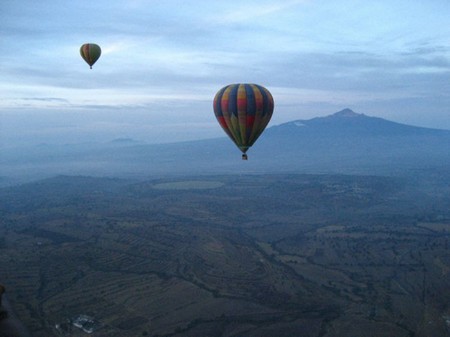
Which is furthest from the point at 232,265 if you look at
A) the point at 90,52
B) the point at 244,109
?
the point at 90,52

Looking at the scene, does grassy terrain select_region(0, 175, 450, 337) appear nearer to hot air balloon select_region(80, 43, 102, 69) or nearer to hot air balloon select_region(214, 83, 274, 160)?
hot air balloon select_region(214, 83, 274, 160)

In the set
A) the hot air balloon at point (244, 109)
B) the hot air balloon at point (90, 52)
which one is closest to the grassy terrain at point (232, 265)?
the hot air balloon at point (244, 109)

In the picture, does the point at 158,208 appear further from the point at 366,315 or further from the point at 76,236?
the point at 366,315

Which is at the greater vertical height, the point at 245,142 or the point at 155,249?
the point at 245,142

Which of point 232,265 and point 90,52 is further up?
point 90,52

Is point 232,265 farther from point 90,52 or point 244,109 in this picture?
point 90,52

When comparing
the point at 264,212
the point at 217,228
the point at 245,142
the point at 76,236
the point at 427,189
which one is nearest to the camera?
the point at 245,142

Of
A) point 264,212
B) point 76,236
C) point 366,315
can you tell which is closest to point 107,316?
point 366,315

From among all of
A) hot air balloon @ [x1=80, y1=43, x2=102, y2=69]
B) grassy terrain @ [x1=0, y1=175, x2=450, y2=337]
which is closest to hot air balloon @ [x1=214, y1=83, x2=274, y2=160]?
grassy terrain @ [x1=0, y1=175, x2=450, y2=337]
